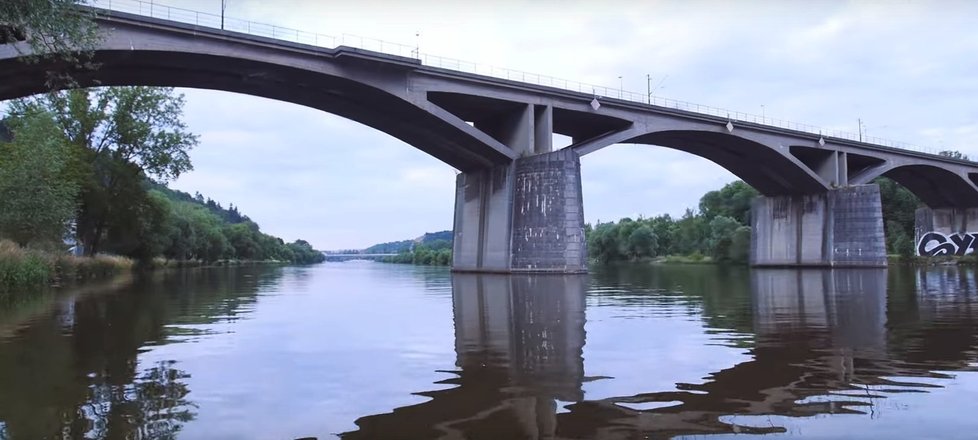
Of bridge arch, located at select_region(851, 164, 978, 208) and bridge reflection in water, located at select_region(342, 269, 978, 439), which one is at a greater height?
bridge arch, located at select_region(851, 164, 978, 208)

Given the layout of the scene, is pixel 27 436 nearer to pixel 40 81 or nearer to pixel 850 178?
pixel 40 81

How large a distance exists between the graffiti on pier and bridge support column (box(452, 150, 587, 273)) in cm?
6144

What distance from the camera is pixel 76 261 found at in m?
37.0

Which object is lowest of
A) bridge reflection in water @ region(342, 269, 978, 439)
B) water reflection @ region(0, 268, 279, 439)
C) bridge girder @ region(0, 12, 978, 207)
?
bridge reflection in water @ region(342, 269, 978, 439)

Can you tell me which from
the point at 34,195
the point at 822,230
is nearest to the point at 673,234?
the point at 822,230

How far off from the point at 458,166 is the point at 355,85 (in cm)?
1427

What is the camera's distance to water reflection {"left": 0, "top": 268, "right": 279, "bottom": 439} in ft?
19.0

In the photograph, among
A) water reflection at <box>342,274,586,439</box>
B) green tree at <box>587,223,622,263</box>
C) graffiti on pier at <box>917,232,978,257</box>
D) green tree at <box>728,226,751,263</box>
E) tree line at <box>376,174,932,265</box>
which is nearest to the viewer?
water reflection at <box>342,274,586,439</box>

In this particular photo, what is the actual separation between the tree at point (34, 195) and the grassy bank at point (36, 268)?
1.22 m

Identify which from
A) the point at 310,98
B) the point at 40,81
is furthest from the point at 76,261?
the point at 310,98

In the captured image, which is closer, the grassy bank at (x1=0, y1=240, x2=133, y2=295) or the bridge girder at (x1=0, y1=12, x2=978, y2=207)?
the grassy bank at (x1=0, y1=240, x2=133, y2=295)

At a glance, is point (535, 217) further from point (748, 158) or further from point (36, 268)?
point (748, 158)

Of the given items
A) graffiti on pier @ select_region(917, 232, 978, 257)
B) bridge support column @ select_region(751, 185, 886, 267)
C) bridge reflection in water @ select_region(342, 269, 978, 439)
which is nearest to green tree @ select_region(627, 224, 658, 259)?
graffiti on pier @ select_region(917, 232, 978, 257)

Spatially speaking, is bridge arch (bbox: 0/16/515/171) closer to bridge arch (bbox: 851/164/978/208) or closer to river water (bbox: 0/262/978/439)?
river water (bbox: 0/262/978/439)
